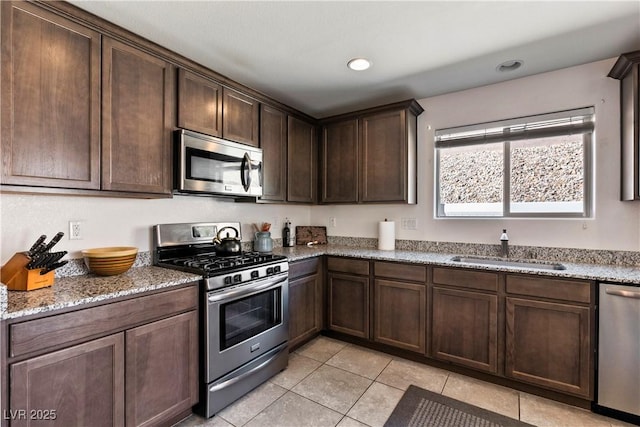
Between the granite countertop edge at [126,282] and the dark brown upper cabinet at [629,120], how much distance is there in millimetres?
609

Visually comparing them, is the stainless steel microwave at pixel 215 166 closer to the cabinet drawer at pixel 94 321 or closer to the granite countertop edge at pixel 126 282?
the granite countertop edge at pixel 126 282

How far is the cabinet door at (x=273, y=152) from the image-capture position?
9.30 ft

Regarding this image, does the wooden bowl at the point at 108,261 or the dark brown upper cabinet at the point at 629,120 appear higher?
the dark brown upper cabinet at the point at 629,120

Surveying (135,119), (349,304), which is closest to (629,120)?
(349,304)

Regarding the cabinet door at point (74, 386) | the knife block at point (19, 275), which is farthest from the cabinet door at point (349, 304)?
the knife block at point (19, 275)

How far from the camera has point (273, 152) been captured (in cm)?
294

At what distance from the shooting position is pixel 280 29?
1879 millimetres

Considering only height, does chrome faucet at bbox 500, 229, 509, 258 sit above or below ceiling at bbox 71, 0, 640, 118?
below

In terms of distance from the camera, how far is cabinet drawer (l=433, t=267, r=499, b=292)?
222cm

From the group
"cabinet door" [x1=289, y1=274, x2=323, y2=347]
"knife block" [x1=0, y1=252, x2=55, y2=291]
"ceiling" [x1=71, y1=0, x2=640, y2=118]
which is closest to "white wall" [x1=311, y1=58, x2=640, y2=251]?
"ceiling" [x1=71, y1=0, x2=640, y2=118]

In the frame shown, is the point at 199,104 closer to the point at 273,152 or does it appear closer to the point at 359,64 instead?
the point at 273,152

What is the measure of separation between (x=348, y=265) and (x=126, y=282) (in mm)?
1841

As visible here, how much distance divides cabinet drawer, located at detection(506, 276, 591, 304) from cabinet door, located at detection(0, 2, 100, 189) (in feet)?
9.31

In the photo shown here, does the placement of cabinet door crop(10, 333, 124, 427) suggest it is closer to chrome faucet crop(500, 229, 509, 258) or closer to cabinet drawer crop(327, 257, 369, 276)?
cabinet drawer crop(327, 257, 369, 276)
